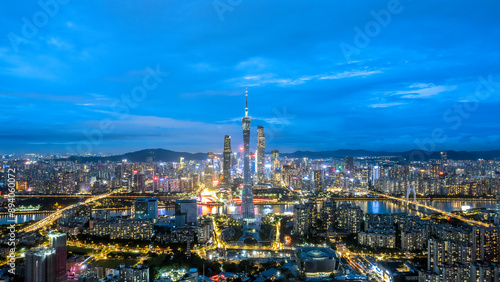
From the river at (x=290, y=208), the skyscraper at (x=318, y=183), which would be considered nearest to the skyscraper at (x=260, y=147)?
the skyscraper at (x=318, y=183)

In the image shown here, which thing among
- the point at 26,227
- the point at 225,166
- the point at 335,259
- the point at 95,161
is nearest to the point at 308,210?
the point at 335,259

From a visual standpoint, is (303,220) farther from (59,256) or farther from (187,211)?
(59,256)

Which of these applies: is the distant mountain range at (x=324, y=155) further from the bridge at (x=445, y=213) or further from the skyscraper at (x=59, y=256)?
the skyscraper at (x=59, y=256)

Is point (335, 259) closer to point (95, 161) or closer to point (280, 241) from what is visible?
point (280, 241)

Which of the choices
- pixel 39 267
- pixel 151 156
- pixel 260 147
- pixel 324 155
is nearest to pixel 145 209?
pixel 39 267

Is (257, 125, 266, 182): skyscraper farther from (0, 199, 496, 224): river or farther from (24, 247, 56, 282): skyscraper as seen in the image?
(24, 247, 56, 282): skyscraper

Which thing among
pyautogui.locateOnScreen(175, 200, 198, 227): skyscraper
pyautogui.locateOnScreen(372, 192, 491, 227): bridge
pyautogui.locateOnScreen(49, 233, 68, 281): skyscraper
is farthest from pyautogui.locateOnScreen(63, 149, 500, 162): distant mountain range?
pyautogui.locateOnScreen(49, 233, 68, 281): skyscraper

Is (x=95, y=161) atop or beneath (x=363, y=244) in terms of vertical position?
atop

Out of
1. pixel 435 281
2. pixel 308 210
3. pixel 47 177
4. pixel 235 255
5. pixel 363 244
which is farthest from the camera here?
pixel 47 177
